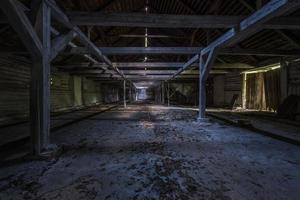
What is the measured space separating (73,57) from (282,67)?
37.2ft

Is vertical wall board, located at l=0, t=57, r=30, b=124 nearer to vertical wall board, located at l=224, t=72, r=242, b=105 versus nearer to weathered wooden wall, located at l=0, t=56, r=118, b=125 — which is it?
weathered wooden wall, located at l=0, t=56, r=118, b=125

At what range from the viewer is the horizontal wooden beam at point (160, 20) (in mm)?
3836

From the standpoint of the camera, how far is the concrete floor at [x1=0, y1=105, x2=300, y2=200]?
1856 mm

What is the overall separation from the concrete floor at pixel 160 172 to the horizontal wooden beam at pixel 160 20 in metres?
2.65

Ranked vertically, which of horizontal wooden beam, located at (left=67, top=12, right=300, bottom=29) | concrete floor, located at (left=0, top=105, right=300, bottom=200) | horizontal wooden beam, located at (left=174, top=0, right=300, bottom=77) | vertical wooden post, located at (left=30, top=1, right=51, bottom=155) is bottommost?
concrete floor, located at (left=0, top=105, right=300, bottom=200)

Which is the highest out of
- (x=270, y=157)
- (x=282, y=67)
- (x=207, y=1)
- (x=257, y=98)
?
(x=207, y=1)

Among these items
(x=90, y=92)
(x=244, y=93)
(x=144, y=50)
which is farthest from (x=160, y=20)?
(x=90, y=92)

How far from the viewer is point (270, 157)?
2934 mm

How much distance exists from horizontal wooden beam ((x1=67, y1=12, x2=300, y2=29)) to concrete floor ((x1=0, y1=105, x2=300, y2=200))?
2649 millimetres

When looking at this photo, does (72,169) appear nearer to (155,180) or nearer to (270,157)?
(155,180)

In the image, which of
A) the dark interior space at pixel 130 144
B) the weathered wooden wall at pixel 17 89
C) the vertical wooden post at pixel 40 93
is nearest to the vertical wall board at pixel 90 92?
the weathered wooden wall at pixel 17 89

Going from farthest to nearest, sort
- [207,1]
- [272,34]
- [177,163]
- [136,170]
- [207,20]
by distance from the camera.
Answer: [272,34], [207,1], [207,20], [177,163], [136,170]

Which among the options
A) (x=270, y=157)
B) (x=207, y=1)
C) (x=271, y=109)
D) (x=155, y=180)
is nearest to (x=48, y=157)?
(x=155, y=180)

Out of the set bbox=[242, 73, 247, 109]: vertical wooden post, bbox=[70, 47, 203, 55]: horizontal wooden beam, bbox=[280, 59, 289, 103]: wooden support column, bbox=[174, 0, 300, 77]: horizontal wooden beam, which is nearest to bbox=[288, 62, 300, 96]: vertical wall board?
bbox=[280, 59, 289, 103]: wooden support column
